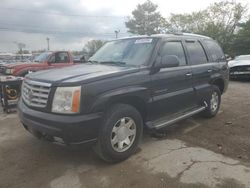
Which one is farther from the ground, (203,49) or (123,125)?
(203,49)

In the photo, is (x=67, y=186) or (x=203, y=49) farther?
(x=203, y=49)

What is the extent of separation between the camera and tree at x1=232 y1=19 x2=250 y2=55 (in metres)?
28.1

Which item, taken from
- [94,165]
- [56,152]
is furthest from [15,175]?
[94,165]

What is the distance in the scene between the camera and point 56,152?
4.21m

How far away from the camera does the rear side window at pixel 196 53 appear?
205 inches

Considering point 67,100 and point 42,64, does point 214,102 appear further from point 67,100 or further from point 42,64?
point 42,64

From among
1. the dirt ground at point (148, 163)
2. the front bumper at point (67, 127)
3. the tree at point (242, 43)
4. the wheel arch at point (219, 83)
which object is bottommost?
the dirt ground at point (148, 163)

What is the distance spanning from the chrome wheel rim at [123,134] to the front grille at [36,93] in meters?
1.03

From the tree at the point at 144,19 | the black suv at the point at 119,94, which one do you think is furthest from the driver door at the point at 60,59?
the tree at the point at 144,19

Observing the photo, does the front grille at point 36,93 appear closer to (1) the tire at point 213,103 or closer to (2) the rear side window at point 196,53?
(2) the rear side window at point 196,53

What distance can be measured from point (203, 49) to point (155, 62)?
6.60 feet

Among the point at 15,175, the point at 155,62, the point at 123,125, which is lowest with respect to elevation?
the point at 15,175

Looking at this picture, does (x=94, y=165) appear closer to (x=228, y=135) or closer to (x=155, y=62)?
(x=155, y=62)

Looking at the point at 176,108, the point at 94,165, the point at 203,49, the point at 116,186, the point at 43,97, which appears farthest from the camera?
the point at 203,49
